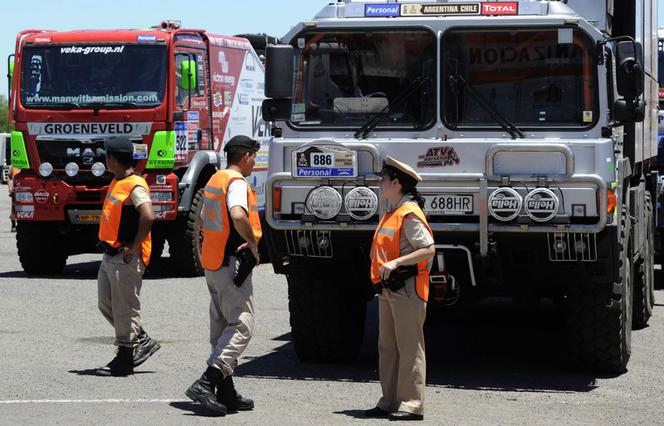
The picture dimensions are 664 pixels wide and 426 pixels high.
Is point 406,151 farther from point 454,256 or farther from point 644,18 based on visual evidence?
point 644,18

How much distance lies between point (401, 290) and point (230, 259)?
113cm

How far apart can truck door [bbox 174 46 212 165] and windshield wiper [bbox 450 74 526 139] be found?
333 inches

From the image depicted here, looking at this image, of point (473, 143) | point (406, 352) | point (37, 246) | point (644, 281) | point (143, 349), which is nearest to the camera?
point (406, 352)

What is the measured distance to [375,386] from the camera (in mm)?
10062

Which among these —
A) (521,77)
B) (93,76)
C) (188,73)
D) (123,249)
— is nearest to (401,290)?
(521,77)

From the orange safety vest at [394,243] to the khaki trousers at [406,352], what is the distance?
67 millimetres

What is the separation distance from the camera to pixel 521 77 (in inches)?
396

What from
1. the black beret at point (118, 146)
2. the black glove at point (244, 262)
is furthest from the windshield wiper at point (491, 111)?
the black beret at point (118, 146)

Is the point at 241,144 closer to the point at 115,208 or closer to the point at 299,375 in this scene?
the point at 115,208

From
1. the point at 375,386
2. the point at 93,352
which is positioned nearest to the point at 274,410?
the point at 375,386

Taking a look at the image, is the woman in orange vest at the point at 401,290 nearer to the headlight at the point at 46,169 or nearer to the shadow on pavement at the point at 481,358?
the shadow on pavement at the point at 481,358

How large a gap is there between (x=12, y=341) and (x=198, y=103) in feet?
22.7

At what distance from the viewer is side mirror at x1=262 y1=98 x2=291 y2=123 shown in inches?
409

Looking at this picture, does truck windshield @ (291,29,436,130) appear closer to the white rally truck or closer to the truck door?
the white rally truck
